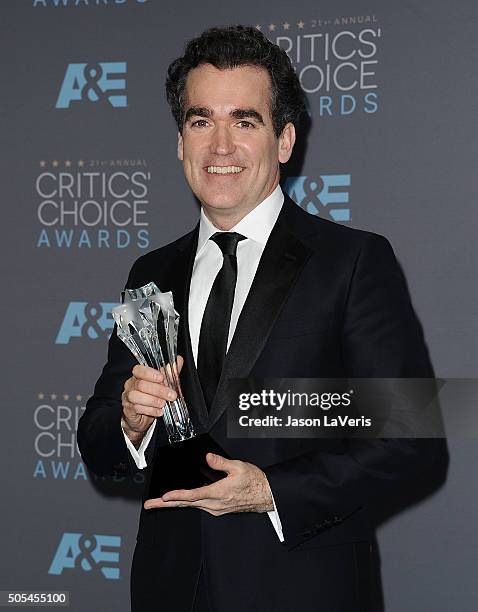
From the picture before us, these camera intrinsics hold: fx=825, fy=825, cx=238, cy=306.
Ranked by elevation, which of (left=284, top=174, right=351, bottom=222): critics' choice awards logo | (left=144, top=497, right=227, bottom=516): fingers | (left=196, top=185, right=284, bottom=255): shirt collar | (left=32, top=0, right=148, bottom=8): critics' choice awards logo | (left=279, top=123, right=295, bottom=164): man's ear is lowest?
(left=144, top=497, right=227, bottom=516): fingers

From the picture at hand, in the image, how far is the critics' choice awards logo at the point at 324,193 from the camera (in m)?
3.33

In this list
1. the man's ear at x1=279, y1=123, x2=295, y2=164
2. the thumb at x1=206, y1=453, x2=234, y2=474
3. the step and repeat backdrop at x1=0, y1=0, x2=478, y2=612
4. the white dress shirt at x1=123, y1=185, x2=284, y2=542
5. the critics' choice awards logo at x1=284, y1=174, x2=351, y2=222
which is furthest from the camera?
the critics' choice awards logo at x1=284, y1=174, x2=351, y2=222

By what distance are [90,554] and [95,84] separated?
81.9 inches

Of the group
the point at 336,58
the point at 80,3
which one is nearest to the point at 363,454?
the point at 336,58

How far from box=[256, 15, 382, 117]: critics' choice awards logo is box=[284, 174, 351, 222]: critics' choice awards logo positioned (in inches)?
10.5

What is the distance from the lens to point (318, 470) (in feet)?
6.19

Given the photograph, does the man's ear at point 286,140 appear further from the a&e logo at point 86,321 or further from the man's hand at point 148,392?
the a&e logo at point 86,321

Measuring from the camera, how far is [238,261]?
2.17 m

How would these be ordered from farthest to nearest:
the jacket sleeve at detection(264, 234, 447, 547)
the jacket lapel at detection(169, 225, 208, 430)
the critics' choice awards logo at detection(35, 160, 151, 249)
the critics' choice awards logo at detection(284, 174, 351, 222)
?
the critics' choice awards logo at detection(35, 160, 151, 249), the critics' choice awards logo at detection(284, 174, 351, 222), the jacket lapel at detection(169, 225, 208, 430), the jacket sleeve at detection(264, 234, 447, 547)

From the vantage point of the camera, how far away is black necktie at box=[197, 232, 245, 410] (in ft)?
6.61

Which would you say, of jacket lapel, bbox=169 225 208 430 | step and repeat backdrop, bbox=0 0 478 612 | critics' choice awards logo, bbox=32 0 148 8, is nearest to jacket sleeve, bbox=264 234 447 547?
jacket lapel, bbox=169 225 208 430

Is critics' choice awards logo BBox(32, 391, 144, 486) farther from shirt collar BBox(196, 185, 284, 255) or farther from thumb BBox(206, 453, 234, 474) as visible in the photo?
thumb BBox(206, 453, 234, 474)

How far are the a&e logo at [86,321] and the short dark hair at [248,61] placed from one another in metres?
1.51

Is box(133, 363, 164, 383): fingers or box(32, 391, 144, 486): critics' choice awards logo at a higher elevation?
box(32, 391, 144, 486): critics' choice awards logo
